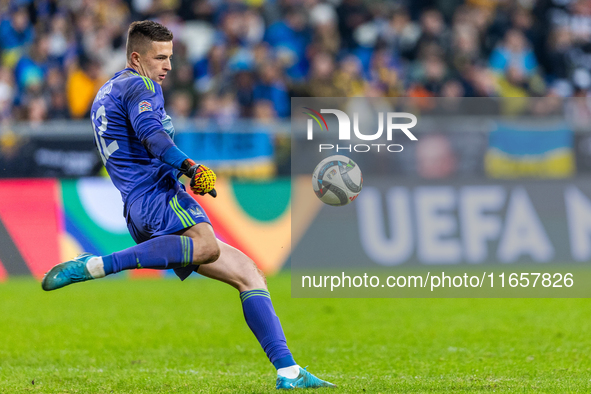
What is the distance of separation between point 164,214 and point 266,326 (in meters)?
1.04

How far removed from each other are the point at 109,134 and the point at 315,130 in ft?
21.6

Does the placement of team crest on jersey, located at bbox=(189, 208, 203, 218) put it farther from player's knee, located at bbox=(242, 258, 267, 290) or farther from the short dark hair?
the short dark hair

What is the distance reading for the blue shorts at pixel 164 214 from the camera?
5.23 meters

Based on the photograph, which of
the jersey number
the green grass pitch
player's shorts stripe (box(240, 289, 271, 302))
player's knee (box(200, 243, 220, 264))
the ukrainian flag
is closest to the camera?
player's knee (box(200, 243, 220, 264))

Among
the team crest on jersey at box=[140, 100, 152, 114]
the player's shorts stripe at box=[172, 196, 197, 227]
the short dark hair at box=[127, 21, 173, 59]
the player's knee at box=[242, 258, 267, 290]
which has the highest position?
the short dark hair at box=[127, 21, 173, 59]

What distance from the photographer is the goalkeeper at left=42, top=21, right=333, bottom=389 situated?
5.04m

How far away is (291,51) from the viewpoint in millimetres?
14859

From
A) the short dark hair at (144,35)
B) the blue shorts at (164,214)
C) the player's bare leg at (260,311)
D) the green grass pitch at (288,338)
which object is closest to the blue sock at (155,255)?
the blue shorts at (164,214)

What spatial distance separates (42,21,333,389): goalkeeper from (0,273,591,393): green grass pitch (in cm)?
68

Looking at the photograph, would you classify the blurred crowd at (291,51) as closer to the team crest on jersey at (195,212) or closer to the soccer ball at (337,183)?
the soccer ball at (337,183)

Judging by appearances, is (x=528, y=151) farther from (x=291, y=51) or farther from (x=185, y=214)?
(x=185, y=214)

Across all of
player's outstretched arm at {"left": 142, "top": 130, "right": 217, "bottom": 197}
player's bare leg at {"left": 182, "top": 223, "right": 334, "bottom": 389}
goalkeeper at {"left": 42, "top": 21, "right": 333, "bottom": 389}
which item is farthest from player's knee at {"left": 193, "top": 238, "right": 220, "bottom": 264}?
player's outstretched arm at {"left": 142, "top": 130, "right": 217, "bottom": 197}

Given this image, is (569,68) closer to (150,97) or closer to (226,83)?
(226,83)

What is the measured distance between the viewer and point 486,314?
29.9 feet
